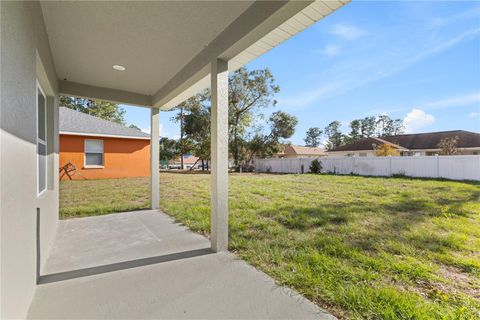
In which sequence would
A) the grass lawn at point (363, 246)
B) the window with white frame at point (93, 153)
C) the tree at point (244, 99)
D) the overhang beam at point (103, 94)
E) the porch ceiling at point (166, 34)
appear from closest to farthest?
the grass lawn at point (363, 246), the porch ceiling at point (166, 34), the overhang beam at point (103, 94), the window with white frame at point (93, 153), the tree at point (244, 99)

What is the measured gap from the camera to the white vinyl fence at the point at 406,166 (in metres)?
11.2

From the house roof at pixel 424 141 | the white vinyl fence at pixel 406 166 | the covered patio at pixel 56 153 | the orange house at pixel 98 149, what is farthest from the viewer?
the house roof at pixel 424 141

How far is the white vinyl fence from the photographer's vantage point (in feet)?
36.8

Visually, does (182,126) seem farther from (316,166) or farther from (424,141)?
(424,141)

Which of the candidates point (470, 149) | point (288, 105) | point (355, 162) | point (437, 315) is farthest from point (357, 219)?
point (470, 149)

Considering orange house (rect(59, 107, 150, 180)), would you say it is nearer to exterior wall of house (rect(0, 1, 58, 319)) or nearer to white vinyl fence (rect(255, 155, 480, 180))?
exterior wall of house (rect(0, 1, 58, 319))

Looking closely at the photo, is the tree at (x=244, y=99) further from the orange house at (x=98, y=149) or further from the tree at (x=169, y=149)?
the orange house at (x=98, y=149)

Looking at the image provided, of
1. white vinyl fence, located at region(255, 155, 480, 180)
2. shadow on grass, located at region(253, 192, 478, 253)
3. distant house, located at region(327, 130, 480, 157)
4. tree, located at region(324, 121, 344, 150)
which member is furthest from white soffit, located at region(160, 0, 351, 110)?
tree, located at region(324, 121, 344, 150)

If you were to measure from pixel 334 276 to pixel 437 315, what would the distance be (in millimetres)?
833

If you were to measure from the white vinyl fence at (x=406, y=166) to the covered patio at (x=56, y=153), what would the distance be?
1330cm

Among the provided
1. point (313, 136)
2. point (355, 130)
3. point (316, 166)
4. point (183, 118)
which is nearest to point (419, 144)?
point (316, 166)

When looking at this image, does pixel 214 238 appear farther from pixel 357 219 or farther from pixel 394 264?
pixel 357 219

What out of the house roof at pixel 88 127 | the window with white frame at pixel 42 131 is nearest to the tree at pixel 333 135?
the house roof at pixel 88 127

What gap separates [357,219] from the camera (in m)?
4.79
